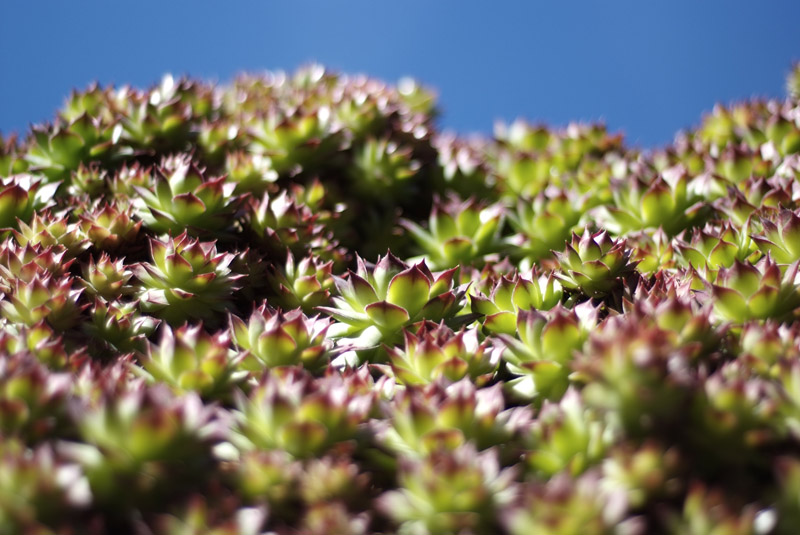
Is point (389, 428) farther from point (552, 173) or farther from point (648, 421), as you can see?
point (552, 173)

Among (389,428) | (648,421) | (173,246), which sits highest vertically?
(173,246)

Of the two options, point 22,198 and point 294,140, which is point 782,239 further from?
point 22,198

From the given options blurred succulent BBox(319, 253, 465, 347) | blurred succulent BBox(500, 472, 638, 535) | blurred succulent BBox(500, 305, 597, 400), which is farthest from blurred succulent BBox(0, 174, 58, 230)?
blurred succulent BBox(500, 472, 638, 535)

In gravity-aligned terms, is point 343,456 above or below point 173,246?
below

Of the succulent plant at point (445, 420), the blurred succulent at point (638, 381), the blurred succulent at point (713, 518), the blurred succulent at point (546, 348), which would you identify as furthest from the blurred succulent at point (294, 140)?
the blurred succulent at point (713, 518)

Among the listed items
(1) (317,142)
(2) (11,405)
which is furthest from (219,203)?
(2) (11,405)
